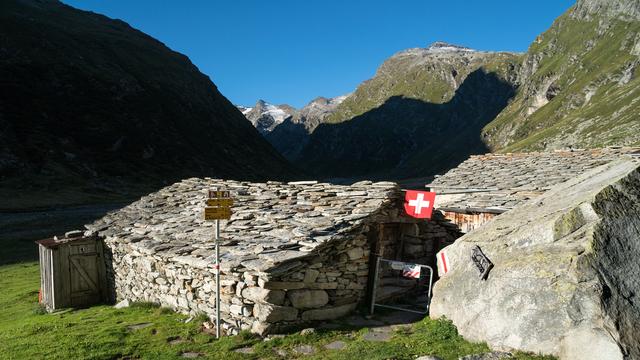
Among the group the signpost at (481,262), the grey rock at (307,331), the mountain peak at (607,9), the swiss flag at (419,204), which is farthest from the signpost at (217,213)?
the mountain peak at (607,9)

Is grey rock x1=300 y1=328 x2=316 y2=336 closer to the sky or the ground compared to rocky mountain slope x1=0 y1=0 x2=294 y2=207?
closer to the ground

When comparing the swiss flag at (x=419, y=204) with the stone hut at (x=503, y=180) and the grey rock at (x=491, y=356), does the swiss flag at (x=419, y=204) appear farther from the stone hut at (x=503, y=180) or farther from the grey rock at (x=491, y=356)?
the grey rock at (x=491, y=356)

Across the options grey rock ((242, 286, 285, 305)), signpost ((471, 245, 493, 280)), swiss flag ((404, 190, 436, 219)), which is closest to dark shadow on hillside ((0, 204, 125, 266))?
grey rock ((242, 286, 285, 305))

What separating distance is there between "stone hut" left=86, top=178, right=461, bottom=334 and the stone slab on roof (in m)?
0.04

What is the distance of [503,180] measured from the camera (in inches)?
768

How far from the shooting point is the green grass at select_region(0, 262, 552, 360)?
8469 millimetres

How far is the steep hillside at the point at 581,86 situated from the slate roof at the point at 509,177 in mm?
55383

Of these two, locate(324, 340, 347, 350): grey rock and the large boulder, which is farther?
locate(324, 340, 347, 350): grey rock

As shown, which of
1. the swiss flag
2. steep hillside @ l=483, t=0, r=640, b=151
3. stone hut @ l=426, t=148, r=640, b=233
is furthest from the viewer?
steep hillside @ l=483, t=0, r=640, b=151

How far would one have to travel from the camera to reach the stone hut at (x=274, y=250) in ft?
33.0

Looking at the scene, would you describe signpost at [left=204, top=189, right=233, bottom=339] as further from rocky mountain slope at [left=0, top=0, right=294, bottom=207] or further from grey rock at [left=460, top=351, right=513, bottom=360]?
rocky mountain slope at [left=0, top=0, right=294, bottom=207]

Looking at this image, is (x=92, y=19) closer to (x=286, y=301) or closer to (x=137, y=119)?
(x=137, y=119)

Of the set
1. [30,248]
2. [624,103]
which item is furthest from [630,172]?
[624,103]

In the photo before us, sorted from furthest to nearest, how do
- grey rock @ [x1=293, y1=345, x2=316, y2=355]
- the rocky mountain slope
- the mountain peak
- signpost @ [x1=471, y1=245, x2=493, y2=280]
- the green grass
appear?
the mountain peak
the rocky mountain slope
grey rock @ [x1=293, y1=345, x2=316, y2=355]
the green grass
signpost @ [x1=471, y1=245, x2=493, y2=280]
